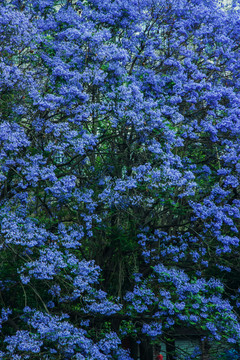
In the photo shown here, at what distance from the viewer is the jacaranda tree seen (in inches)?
328

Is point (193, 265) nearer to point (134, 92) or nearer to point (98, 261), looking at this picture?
point (98, 261)

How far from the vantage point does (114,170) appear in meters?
10.1

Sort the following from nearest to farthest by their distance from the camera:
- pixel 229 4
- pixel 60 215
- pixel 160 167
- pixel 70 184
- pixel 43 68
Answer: pixel 70 184
pixel 160 167
pixel 43 68
pixel 60 215
pixel 229 4

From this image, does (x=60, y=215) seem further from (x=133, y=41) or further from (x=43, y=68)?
(x=133, y=41)

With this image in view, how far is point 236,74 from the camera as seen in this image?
1066 centimetres

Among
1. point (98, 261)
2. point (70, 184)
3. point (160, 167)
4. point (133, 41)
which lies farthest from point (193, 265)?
point (133, 41)

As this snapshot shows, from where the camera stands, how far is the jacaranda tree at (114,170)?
8.34m

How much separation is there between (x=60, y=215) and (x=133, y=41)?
156 inches

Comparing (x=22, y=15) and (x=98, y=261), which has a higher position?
(x=22, y=15)

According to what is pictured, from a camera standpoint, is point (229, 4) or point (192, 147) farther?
point (229, 4)


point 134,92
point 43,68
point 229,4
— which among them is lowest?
point 134,92

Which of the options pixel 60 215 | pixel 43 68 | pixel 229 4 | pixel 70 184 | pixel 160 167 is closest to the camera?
pixel 70 184

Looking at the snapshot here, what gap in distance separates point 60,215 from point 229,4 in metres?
6.52

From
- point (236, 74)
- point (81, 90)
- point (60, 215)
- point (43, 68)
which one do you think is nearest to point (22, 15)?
point (43, 68)
